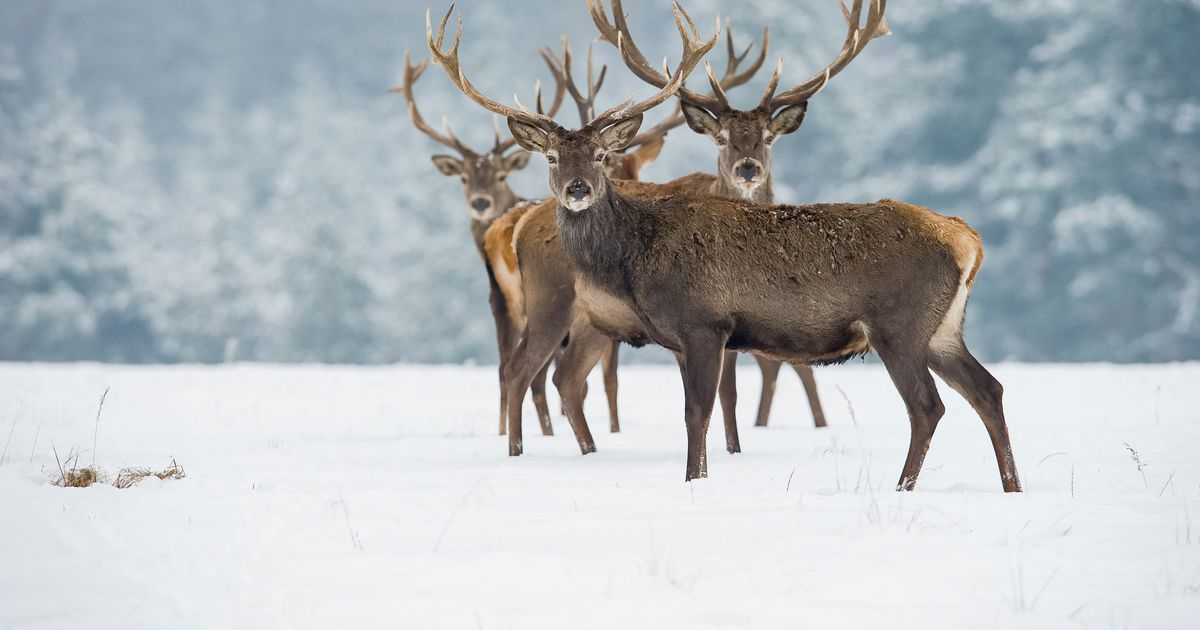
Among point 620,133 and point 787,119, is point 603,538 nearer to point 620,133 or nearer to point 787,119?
point 620,133

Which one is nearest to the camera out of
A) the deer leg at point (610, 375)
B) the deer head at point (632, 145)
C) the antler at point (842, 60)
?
the antler at point (842, 60)

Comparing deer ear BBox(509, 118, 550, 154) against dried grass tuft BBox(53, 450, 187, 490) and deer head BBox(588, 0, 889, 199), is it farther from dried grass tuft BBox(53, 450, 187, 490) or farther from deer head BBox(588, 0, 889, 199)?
dried grass tuft BBox(53, 450, 187, 490)

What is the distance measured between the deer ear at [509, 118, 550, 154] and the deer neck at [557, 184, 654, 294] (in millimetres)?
462

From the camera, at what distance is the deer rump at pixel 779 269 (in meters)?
6.29

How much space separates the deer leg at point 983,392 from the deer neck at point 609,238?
1.56 meters

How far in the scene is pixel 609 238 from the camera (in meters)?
6.95

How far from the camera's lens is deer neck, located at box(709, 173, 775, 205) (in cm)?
897

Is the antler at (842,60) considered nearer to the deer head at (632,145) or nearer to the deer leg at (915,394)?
the deer head at (632,145)

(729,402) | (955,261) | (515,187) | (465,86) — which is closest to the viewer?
(955,261)

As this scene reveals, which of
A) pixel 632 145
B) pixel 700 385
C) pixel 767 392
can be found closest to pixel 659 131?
pixel 632 145

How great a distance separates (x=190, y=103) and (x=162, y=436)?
4611 cm

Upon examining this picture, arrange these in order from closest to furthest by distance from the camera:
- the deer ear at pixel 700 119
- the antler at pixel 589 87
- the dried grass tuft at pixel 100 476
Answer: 1. the dried grass tuft at pixel 100 476
2. the deer ear at pixel 700 119
3. the antler at pixel 589 87

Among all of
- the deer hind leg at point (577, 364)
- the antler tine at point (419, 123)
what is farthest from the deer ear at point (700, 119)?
the antler tine at point (419, 123)

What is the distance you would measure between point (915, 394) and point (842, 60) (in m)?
3.91
